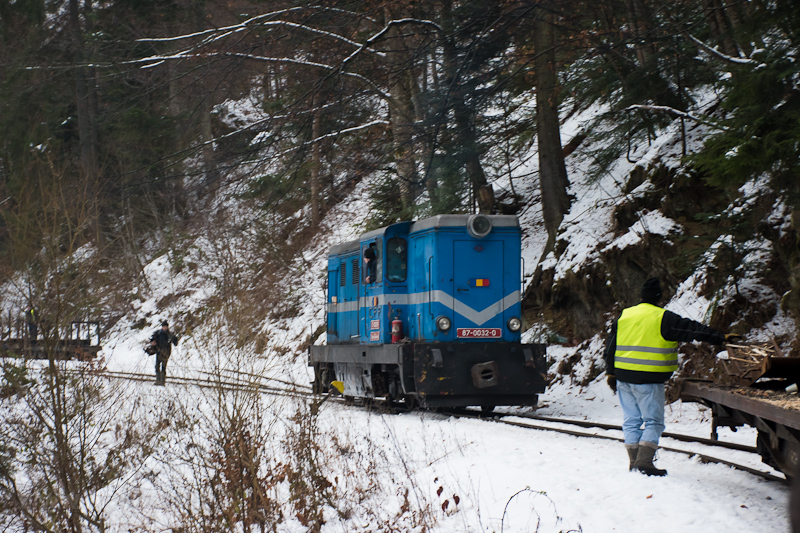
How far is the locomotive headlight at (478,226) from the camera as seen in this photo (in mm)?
11615

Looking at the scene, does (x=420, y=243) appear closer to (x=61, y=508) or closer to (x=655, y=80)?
(x=655, y=80)

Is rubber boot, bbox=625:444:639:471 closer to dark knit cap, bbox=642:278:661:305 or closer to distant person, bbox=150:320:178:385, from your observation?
dark knit cap, bbox=642:278:661:305

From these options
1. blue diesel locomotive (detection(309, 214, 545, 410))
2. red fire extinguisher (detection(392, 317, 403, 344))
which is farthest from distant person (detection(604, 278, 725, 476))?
red fire extinguisher (detection(392, 317, 403, 344))

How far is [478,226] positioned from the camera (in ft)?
38.2

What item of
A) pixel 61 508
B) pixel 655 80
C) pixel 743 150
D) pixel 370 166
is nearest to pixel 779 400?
pixel 743 150

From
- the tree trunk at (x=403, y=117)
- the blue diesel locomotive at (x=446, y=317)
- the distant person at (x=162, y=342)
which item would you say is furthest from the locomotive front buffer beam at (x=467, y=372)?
the distant person at (x=162, y=342)

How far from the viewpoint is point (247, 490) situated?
7691 mm

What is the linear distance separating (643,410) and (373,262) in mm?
6554

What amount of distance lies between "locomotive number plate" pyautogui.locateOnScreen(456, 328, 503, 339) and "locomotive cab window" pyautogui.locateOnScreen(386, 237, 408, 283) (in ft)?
4.48

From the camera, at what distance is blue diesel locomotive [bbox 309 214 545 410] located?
11125mm

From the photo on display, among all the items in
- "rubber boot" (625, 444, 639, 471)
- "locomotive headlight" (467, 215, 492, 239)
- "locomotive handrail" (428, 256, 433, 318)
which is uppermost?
"locomotive headlight" (467, 215, 492, 239)

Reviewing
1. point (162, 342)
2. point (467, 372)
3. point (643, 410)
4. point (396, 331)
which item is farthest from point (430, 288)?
point (162, 342)

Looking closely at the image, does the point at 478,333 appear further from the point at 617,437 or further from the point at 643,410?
the point at 643,410

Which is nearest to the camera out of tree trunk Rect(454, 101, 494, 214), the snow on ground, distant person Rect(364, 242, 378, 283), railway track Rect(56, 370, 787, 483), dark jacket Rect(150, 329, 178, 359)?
the snow on ground
